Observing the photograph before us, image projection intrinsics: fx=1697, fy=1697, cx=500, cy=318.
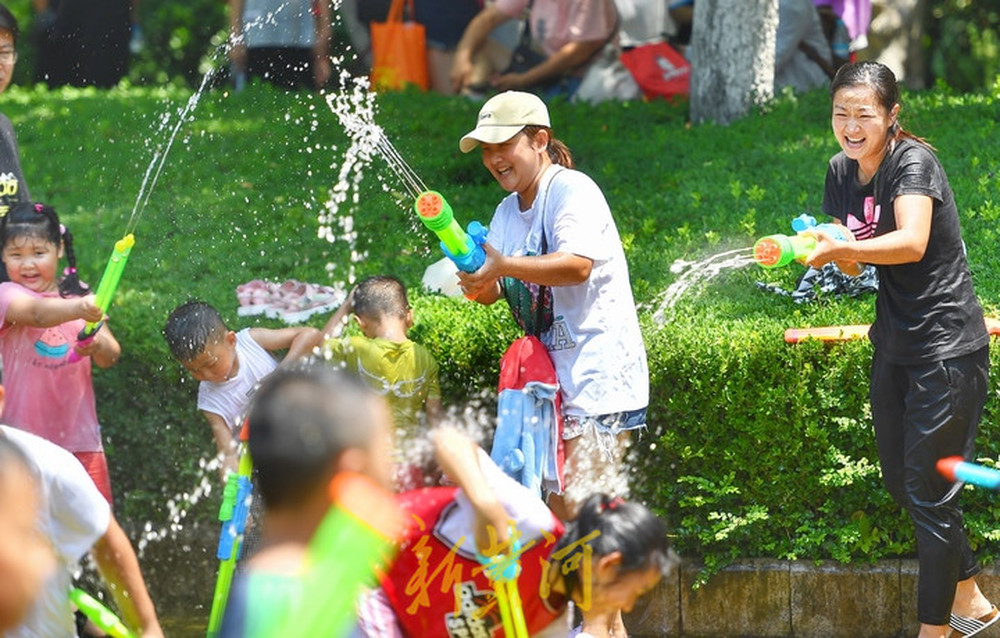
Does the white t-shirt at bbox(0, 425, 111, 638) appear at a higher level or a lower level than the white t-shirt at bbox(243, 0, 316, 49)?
higher

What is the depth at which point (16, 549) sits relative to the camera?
3076mm

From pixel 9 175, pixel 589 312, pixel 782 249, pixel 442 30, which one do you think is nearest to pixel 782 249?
pixel 782 249

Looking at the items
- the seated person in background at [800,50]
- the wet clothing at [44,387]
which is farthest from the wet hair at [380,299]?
the seated person in background at [800,50]

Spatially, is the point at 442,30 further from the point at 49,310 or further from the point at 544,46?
the point at 49,310

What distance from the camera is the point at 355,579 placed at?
282 cm

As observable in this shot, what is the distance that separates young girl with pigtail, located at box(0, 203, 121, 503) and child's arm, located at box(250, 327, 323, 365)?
0.52 meters

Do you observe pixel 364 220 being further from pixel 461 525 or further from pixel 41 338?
pixel 461 525

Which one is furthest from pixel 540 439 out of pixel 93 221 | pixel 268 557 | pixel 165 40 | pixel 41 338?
pixel 165 40

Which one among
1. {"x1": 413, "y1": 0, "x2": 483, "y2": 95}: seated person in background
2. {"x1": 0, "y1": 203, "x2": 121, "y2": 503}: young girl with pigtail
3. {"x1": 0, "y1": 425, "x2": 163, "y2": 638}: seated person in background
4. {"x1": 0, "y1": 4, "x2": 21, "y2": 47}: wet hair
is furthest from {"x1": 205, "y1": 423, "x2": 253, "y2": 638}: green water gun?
{"x1": 413, "y1": 0, "x2": 483, "y2": 95}: seated person in background

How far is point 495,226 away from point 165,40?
11262 millimetres

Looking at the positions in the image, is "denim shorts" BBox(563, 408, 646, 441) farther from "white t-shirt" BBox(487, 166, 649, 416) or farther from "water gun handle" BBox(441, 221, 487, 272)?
"water gun handle" BBox(441, 221, 487, 272)

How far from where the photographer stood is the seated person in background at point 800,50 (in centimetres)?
1009

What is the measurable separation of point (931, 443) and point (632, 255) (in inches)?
95.8

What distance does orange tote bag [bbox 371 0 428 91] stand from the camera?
37.0ft
